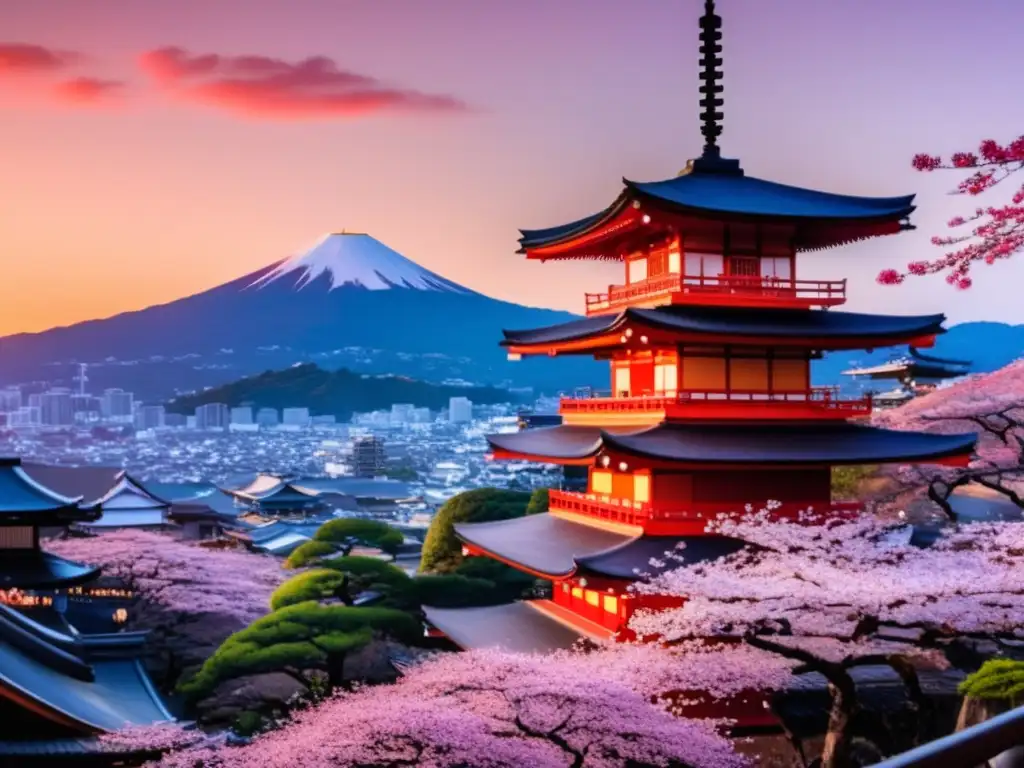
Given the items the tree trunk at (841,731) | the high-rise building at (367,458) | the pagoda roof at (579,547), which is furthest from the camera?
the high-rise building at (367,458)

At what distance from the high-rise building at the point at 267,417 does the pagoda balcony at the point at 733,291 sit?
3856 inches

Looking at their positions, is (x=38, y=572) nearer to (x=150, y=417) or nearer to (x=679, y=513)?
(x=679, y=513)

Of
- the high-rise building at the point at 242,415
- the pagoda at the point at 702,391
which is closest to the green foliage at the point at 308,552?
the pagoda at the point at 702,391

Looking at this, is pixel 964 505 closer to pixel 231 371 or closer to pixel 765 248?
pixel 765 248

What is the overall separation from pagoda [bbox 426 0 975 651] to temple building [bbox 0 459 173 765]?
516 centimetres

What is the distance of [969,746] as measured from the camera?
6.52ft

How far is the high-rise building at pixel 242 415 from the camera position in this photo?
11019 centimetres

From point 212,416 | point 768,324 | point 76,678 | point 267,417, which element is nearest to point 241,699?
point 76,678

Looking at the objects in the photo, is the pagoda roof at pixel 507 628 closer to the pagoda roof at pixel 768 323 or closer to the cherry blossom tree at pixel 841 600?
the cherry blossom tree at pixel 841 600

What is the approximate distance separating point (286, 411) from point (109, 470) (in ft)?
199

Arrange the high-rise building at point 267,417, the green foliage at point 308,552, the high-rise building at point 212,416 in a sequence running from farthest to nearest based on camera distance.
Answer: the high-rise building at point 267,417 < the high-rise building at point 212,416 < the green foliage at point 308,552

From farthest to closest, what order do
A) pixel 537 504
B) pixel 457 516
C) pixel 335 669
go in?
pixel 457 516
pixel 537 504
pixel 335 669

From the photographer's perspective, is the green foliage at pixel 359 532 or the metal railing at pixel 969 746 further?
the green foliage at pixel 359 532

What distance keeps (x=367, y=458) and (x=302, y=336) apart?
48.6 meters
